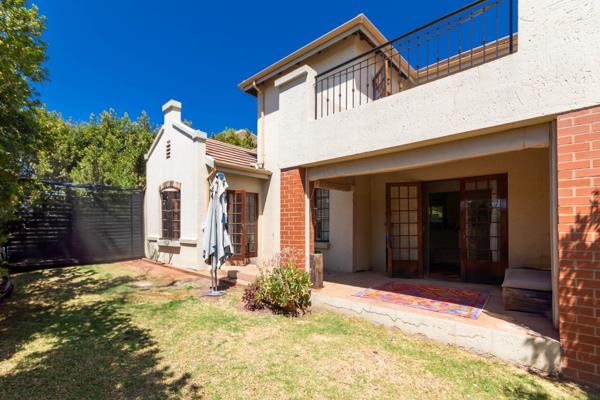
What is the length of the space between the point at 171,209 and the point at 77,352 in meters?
6.83

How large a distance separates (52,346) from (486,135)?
7.38 meters

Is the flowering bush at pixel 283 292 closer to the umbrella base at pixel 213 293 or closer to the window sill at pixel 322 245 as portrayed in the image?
the umbrella base at pixel 213 293

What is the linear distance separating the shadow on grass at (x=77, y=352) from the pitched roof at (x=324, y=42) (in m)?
8.58

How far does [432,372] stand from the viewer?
3.68 meters

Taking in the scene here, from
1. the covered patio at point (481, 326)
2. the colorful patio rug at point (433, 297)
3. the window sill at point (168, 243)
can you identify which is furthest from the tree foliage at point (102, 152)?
the colorful patio rug at point (433, 297)

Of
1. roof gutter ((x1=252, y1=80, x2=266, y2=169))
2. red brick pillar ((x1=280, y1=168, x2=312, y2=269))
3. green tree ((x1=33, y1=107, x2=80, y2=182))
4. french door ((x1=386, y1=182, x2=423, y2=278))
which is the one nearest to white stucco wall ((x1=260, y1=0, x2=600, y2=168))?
red brick pillar ((x1=280, y1=168, x2=312, y2=269))

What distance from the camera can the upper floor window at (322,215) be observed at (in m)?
9.71

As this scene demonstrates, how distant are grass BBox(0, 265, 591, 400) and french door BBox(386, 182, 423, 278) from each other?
128 inches

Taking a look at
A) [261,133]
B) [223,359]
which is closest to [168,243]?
[261,133]

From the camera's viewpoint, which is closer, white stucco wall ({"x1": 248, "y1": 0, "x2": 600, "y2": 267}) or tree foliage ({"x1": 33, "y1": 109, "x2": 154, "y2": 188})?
white stucco wall ({"x1": 248, "y1": 0, "x2": 600, "y2": 267})

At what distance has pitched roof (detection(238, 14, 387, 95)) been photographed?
8188 mm

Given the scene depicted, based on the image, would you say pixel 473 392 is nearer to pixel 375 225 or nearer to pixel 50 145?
pixel 375 225

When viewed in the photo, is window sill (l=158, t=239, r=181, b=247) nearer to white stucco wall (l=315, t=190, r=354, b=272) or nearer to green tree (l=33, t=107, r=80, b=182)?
white stucco wall (l=315, t=190, r=354, b=272)

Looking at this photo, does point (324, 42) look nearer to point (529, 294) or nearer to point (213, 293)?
point (213, 293)
